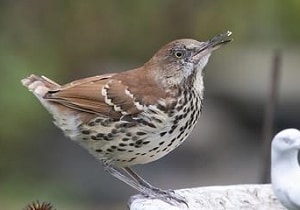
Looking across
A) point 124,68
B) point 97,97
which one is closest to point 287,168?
point 97,97

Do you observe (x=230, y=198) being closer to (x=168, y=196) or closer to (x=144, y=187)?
(x=168, y=196)

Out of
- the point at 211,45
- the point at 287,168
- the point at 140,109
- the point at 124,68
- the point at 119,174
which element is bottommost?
the point at 287,168

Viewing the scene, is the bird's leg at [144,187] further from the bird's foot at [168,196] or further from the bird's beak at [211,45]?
the bird's beak at [211,45]

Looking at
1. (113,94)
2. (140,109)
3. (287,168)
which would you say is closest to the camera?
(287,168)

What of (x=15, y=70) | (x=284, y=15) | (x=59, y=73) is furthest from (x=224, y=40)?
(x=284, y=15)

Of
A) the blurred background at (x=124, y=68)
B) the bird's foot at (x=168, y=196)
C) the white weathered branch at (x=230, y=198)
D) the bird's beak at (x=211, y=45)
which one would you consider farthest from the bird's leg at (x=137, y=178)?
the blurred background at (x=124, y=68)

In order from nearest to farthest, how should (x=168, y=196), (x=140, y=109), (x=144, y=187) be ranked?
1. (x=168, y=196)
2. (x=144, y=187)
3. (x=140, y=109)

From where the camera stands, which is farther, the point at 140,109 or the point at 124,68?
the point at 124,68
